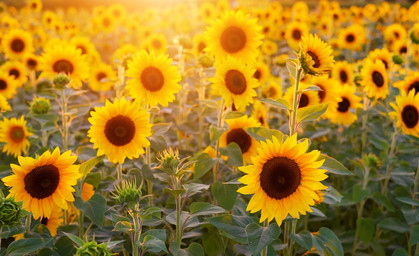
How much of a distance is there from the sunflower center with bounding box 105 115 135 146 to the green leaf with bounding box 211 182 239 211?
60 cm

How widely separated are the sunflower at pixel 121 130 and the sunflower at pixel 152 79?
13.0 inches

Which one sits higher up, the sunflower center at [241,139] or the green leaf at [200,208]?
the sunflower center at [241,139]

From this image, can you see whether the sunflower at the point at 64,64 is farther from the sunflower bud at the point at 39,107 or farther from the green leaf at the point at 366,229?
the green leaf at the point at 366,229

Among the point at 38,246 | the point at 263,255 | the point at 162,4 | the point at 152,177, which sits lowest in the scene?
the point at 263,255

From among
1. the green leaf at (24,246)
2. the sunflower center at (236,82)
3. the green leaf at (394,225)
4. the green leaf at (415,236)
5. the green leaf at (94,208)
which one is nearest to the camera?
the green leaf at (24,246)

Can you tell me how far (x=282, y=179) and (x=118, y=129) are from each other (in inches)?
39.0

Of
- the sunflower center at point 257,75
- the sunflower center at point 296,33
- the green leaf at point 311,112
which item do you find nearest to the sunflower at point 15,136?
the green leaf at point 311,112

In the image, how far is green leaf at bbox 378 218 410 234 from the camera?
9.70ft

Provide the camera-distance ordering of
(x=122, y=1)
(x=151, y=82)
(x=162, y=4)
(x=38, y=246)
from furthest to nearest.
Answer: (x=122, y=1) < (x=162, y=4) < (x=151, y=82) < (x=38, y=246)

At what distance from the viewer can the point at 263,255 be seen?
2168mm

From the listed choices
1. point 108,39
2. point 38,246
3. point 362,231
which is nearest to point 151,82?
point 38,246

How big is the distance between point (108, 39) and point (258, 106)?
6.31 metres

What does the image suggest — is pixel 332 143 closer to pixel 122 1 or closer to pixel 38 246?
pixel 38 246

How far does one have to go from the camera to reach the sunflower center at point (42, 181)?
79.6 inches
